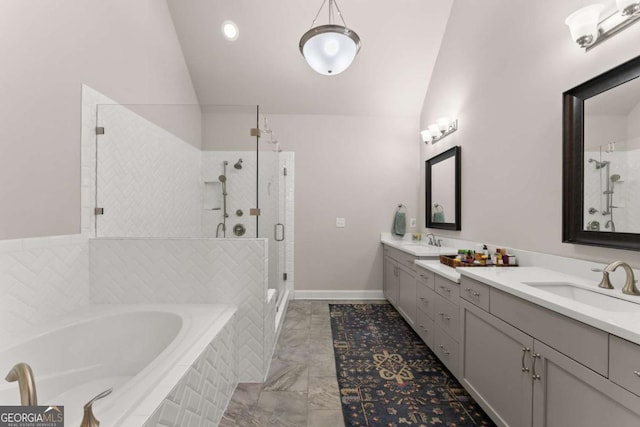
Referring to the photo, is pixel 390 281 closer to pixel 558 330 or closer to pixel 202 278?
pixel 202 278

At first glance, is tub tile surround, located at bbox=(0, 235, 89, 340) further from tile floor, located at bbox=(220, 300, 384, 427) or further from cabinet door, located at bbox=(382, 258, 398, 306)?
cabinet door, located at bbox=(382, 258, 398, 306)

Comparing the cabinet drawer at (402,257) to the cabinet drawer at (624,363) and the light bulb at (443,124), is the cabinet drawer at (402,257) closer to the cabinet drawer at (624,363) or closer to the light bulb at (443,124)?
the light bulb at (443,124)

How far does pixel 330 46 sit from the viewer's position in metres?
1.97

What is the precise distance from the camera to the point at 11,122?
149 centimetres

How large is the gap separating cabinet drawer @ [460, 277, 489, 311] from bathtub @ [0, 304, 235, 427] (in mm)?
1482

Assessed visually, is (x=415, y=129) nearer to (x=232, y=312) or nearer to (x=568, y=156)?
(x=568, y=156)

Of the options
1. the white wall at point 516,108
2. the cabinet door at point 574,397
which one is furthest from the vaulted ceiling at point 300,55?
the cabinet door at point 574,397

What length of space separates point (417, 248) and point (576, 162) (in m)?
1.77

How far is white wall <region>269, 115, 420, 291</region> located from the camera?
412 cm

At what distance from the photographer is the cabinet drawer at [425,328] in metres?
2.40

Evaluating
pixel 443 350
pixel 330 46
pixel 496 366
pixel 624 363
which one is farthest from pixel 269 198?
pixel 624 363

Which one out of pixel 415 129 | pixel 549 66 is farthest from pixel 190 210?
pixel 415 129

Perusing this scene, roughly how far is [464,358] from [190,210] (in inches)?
88.1

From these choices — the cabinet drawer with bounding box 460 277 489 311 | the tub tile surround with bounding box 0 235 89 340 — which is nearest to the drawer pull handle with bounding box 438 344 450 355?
the cabinet drawer with bounding box 460 277 489 311
